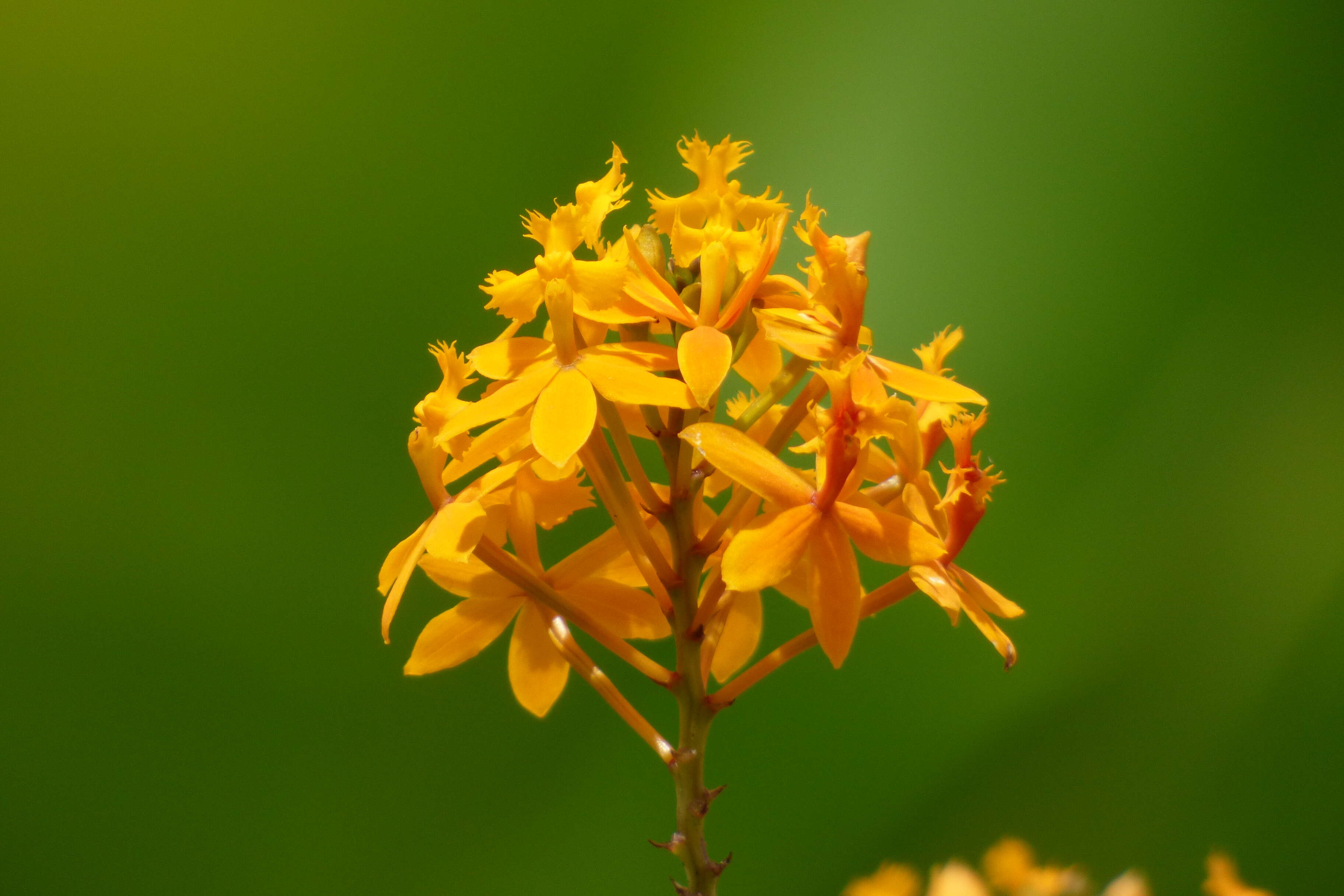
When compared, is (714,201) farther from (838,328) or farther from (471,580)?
(471,580)

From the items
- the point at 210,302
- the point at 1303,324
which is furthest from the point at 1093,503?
the point at 210,302

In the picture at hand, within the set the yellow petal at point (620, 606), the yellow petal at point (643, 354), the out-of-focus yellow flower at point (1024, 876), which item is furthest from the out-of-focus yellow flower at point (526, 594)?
the out-of-focus yellow flower at point (1024, 876)

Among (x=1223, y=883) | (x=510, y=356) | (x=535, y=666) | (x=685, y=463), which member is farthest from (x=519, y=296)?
(x=1223, y=883)

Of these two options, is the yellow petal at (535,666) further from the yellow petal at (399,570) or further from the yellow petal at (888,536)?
the yellow petal at (888,536)

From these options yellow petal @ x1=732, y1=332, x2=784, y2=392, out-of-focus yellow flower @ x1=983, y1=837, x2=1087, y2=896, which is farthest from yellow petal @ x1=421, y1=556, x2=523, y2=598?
out-of-focus yellow flower @ x1=983, y1=837, x2=1087, y2=896

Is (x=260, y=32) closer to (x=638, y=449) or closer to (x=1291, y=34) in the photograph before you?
(x=638, y=449)

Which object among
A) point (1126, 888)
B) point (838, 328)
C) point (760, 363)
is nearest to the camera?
point (1126, 888)
